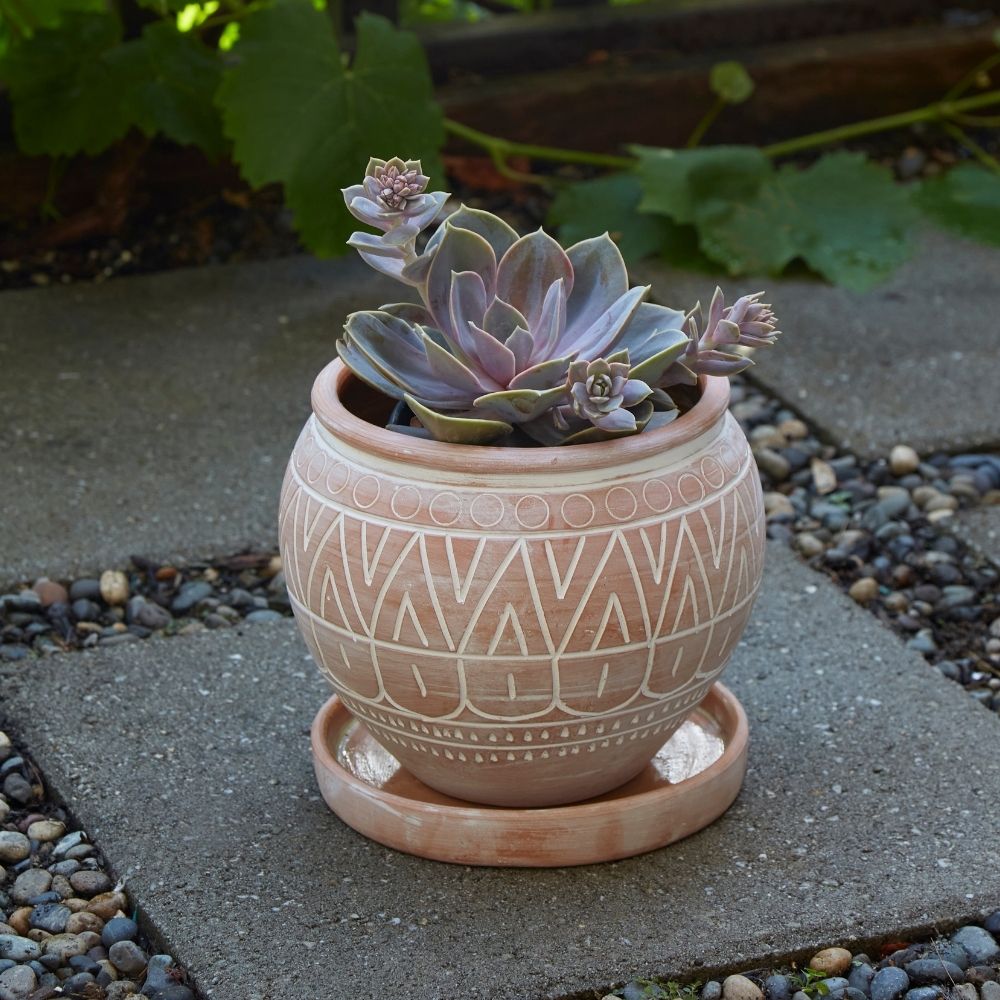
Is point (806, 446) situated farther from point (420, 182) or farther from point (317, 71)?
point (420, 182)

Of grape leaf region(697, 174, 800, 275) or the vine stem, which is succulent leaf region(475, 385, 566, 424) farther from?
the vine stem

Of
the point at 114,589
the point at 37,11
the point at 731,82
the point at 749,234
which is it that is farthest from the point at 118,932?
the point at 731,82

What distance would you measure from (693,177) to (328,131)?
0.82 meters

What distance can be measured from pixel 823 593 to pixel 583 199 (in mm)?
1535

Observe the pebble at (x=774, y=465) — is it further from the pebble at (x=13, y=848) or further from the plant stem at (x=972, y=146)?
the plant stem at (x=972, y=146)

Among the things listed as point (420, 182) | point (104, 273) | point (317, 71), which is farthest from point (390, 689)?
point (104, 273)

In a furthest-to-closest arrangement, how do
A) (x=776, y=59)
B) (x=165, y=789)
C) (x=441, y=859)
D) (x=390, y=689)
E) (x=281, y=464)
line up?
(x=776, y=59)
(x=281, y=464)
(x=165, y=789)
(x=441, y=859)
(x=390, y=689)

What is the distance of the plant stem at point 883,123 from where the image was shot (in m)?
3.75

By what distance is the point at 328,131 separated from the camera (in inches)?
121

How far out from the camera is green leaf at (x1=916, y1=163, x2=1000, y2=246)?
12.0 feet

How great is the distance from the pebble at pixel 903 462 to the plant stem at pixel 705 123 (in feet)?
4.76

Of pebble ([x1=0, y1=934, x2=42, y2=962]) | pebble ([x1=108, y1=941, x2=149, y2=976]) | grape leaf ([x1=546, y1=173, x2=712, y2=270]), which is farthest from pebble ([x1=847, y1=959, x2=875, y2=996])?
grape leaf ([x1=546, y1=173, x2=712, y2=270])

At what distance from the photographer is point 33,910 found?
1608 millimetres

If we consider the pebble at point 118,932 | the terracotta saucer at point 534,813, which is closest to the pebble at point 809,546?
the terracotta saucer at point 534,813
